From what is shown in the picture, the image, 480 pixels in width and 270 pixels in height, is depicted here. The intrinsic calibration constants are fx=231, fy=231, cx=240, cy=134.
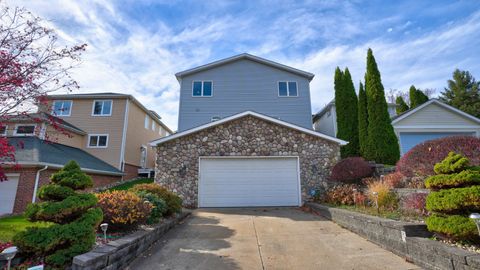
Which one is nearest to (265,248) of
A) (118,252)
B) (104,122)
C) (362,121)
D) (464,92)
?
(118,252)

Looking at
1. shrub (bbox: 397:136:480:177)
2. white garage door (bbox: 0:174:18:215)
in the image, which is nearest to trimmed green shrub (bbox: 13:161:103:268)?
shrub (bbox: 397:136:480:177)

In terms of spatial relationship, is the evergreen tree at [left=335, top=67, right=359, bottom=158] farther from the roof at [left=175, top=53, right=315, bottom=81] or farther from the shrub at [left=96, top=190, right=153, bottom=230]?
the shrub at [left=96, top=190, right=153, bottom=230]

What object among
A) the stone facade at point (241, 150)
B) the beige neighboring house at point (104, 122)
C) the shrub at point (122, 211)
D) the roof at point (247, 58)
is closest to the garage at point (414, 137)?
the stone facade at point (241, 150)

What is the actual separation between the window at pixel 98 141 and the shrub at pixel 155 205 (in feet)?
41.8

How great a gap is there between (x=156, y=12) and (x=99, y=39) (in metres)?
2.00

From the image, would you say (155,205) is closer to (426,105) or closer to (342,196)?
(342,196)

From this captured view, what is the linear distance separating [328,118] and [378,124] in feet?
17.7

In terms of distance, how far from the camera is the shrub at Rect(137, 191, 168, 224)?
243 inches

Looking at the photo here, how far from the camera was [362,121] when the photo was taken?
44.8ft

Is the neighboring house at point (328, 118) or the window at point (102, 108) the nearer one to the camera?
the neighboring house at point (328, 118)

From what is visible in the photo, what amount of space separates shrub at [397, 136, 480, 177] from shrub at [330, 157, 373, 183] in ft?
6.51

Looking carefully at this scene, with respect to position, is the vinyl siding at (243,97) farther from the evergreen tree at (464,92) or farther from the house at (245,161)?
the evergreen tree at (464,92)

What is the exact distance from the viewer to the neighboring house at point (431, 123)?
44.9 ft

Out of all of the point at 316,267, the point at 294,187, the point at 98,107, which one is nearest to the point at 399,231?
the point at 316,267
